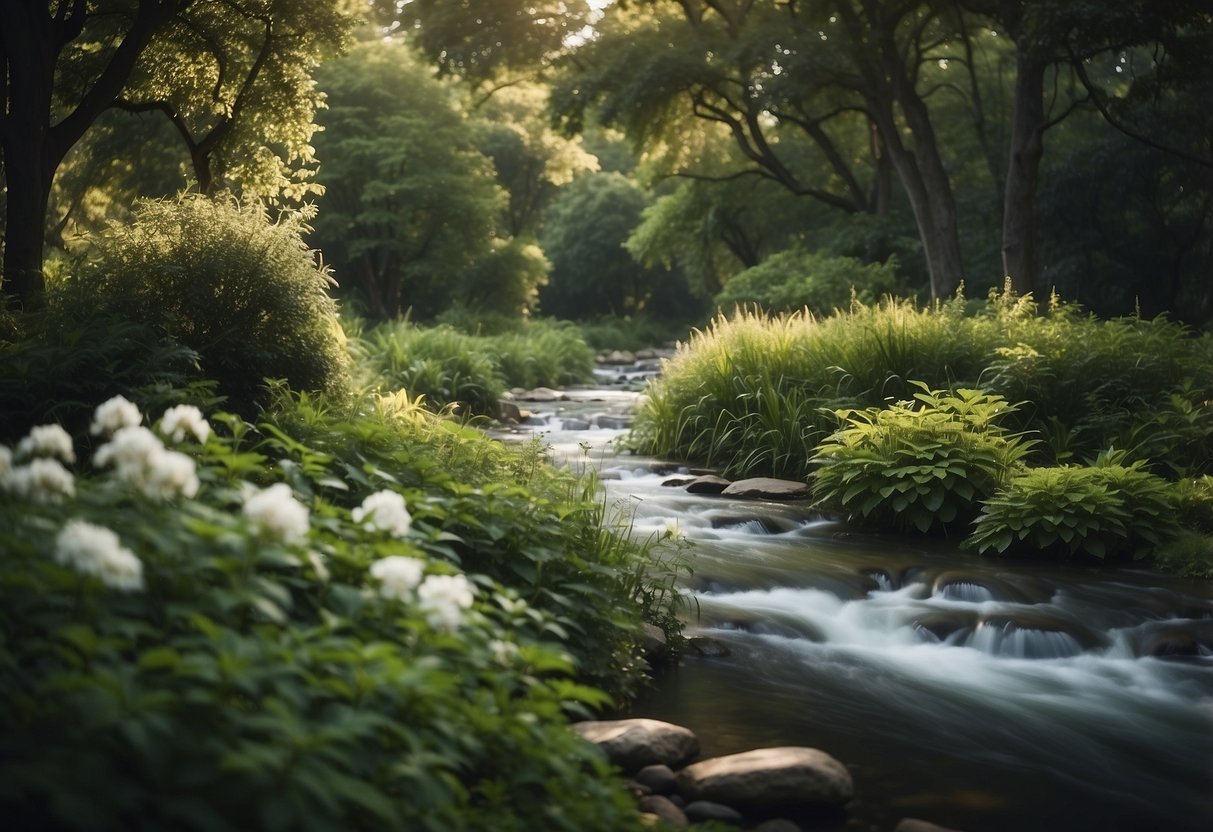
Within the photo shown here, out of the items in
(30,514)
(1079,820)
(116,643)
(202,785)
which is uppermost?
(30,514)

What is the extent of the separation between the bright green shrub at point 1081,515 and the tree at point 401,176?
23.1 m

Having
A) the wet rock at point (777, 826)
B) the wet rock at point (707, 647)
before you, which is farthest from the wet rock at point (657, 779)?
the wet rock at point (707, 647)

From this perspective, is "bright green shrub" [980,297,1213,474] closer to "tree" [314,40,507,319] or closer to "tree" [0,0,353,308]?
"tree" [0,0,353,308]

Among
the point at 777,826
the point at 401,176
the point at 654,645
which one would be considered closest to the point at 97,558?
the point at 777,826

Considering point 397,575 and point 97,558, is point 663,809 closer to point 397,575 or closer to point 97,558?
point 397,575

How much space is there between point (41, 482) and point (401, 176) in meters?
28.7

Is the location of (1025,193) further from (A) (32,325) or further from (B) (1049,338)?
(A) (32,325)

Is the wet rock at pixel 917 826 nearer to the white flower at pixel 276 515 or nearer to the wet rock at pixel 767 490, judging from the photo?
the white flower at pixel 276 515

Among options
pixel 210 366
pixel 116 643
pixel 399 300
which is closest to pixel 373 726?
pixel 116 643

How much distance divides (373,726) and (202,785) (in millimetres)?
475

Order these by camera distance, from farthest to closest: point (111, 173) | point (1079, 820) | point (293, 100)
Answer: point (111, 173)
point (293, 100)
point (1079, 820)

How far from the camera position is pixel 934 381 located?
36.3ft

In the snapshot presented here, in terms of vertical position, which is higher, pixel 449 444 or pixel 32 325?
pixel 32 325

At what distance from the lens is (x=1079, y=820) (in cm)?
407
